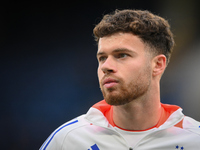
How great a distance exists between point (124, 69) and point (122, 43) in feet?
0.40

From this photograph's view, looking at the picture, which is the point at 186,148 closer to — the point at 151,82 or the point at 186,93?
the point at 151,82

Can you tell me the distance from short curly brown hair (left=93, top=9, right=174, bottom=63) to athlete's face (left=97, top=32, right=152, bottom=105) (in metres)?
0.03

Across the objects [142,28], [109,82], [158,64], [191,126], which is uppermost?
[142,28]

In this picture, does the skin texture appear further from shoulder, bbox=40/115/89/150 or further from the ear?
shoulder, bbox=40/115/89/150

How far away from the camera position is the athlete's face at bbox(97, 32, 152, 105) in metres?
0.90

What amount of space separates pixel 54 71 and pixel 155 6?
1216mm

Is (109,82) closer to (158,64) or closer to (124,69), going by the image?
(124,69)

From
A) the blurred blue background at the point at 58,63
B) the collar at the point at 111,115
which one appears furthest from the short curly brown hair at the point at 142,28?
the blurred blue background at the point at 58,63

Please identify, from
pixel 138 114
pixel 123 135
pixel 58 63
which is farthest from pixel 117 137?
pixel 58 63

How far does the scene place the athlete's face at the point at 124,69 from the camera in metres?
0.90

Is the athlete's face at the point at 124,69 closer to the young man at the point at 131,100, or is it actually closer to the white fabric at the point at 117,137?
the young man at the point at 131,100

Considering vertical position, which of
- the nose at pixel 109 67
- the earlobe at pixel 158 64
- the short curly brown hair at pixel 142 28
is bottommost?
the nose at pixel 109 67

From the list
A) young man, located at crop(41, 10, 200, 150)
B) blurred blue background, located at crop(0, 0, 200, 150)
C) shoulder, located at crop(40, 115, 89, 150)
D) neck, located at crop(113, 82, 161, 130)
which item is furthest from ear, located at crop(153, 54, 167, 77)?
blurred blue background, located at crop(0, 0, 200, 150)

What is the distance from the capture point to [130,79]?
3.01ft
